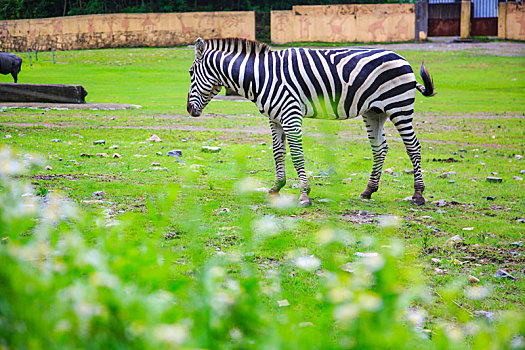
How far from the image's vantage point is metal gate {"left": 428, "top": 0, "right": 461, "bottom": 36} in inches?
1693

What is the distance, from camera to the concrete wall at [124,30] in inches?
1699

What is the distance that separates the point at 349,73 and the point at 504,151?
19.1 ft

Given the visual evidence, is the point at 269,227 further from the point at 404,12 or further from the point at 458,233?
the point at 404,12

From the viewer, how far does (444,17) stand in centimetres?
4334

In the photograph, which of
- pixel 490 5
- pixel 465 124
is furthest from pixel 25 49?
pixel 465 124

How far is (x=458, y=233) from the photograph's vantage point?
235 inches

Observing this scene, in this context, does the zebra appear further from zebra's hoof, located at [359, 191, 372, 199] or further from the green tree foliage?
the green tree foliage

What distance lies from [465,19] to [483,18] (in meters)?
1.25

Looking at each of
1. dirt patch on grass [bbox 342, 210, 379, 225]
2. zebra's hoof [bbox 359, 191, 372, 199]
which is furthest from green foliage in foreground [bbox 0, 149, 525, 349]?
zebra's hoof [bbox 359, 191, 372, 199]

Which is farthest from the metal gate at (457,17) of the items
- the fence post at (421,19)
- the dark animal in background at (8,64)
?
the dark animal in background at (8,64)

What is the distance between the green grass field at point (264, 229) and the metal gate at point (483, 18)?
2266 centimetres

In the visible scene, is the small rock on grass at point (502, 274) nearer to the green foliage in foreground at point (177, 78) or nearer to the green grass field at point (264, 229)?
the green grass field at point (264, 229)

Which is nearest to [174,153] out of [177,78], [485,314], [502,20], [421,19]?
[485,314]

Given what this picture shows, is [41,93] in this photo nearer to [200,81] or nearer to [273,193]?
[200,81]
